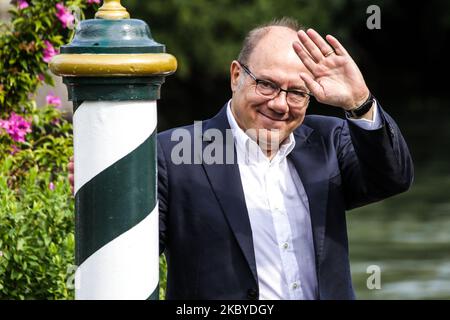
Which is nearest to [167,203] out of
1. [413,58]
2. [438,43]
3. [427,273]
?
[427,273]

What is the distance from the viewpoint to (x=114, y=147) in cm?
334

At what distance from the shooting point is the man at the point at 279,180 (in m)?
4.01

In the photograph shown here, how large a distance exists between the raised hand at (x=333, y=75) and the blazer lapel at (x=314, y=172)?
0.34 metres

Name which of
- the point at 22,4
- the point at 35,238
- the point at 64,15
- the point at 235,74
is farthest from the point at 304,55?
the point at 22,4

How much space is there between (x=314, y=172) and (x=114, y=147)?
1070 millimetres

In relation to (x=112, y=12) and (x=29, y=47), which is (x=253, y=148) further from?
(x=29, y=47)

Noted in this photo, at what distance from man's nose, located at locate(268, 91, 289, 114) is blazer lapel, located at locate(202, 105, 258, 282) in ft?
0.66

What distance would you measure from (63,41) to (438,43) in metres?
27.4

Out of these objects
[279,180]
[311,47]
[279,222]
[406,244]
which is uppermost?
[311,47]

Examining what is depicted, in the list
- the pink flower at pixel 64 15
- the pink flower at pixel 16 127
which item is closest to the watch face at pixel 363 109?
the pink flower at pixel 16 127

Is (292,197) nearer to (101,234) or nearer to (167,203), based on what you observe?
(167,203)

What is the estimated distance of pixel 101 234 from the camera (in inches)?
132

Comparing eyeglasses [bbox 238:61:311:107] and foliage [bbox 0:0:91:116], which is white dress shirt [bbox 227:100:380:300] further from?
foliage [bbox 0:0:91:116]

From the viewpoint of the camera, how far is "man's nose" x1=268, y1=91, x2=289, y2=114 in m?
4.18
